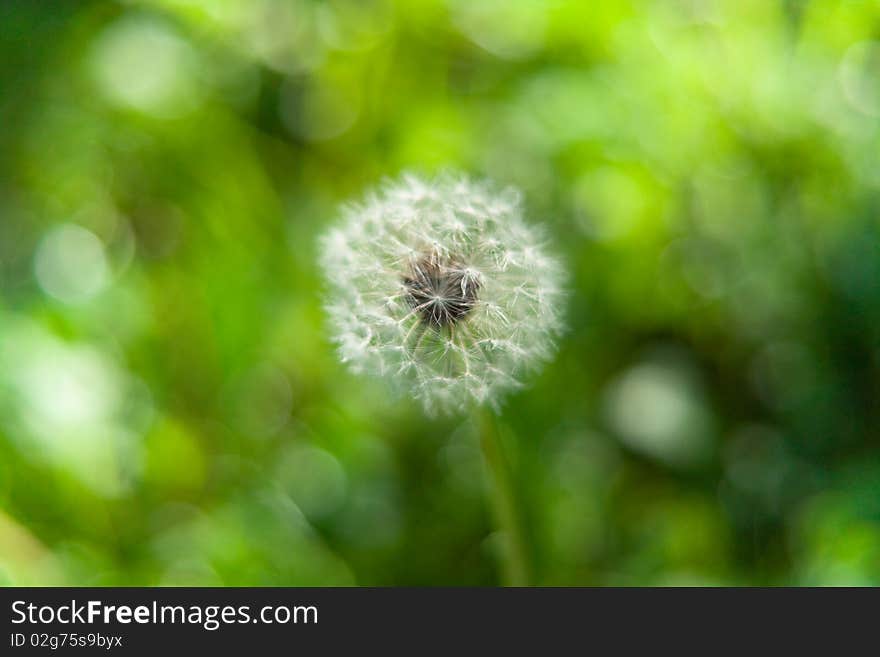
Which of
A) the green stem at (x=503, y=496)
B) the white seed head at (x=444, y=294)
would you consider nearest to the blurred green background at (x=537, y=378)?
the green stem at (x=503, y=496)

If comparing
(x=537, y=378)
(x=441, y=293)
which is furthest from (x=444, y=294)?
(x=537, y=378)

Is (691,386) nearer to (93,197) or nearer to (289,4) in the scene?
(289,4)

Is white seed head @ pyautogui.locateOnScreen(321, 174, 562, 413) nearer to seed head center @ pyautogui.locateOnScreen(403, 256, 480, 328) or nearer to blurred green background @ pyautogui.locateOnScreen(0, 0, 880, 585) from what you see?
seed head center @ pyautogui.locateOnScreen(403, 256, 480, 328)

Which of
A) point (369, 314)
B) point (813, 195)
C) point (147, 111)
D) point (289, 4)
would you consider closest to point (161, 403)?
point (147, 111)

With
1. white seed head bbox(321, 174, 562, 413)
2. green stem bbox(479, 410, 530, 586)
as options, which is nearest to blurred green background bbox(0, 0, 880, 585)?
green stem bbox(479, 410, 530, 586)

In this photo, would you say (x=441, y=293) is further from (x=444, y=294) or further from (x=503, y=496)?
(x=503, y=496)

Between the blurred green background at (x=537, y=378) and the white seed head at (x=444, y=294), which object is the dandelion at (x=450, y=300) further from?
the blurred green background at (x=537, y=378)
